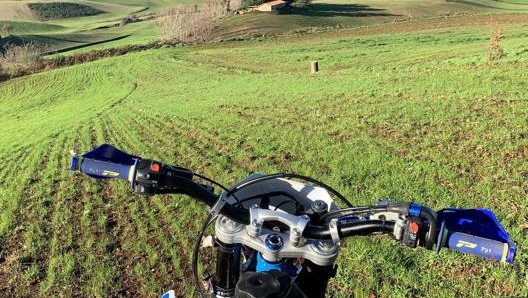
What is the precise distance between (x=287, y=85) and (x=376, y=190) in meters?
13.7

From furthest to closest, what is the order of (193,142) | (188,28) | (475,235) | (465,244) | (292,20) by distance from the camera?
(292,20), (188,28), (193,142), (475,235), (465,244)

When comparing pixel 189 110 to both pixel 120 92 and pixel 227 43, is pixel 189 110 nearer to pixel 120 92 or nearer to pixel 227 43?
pixel 120 92

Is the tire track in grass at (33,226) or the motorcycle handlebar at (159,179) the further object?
the tire track in grass at (33,226)

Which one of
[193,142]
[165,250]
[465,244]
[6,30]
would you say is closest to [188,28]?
[6,30]

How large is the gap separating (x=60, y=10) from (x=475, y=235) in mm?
139285

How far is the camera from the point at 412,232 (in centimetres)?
194

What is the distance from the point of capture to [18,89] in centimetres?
4266

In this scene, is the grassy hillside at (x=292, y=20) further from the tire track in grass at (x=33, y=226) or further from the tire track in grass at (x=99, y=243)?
the tire track in grass at (x=99, y=243)

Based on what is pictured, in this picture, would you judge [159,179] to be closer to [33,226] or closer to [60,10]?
[33,226]

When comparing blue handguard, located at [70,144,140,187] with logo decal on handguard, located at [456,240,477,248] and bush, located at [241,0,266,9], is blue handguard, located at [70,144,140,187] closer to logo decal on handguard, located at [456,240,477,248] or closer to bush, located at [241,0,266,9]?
logo decal on handguard, located at [456,240,477,248]

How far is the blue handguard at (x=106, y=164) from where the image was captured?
2.36 metres

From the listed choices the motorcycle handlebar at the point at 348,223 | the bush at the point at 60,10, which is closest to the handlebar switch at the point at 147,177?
the motorcycle handlebar at the point at 348,223

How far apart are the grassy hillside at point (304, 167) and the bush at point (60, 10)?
117146 mm

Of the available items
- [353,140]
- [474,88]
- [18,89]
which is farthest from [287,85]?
[18,89]
